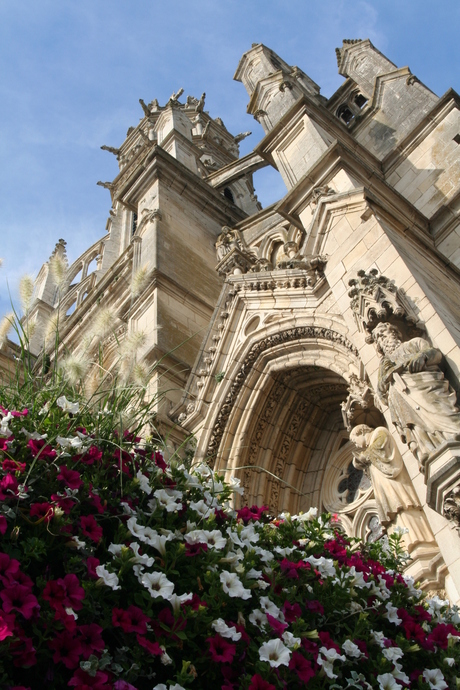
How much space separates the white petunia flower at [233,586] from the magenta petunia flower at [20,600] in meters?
0.97

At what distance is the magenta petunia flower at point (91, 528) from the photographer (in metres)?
3.27

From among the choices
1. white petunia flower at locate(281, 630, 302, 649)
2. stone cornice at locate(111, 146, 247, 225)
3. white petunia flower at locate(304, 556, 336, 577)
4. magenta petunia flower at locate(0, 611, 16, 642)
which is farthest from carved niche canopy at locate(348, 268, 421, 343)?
stone cornice at locate(111, 146, 247, 225)

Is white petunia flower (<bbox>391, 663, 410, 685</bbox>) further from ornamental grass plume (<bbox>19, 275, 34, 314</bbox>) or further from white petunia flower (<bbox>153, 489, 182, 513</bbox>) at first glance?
ornamental grass plume (<bbox>19, 275, 34, 314</bbox>)

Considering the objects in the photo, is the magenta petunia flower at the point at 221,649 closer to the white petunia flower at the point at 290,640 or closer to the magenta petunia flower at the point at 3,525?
the white petunia flower at the point at 290,640

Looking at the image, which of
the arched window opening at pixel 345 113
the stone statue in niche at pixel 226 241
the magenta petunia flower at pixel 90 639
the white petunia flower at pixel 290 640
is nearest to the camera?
the magenta petunia flower at pixel 90 639

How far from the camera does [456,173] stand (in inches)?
514

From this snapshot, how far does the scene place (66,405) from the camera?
399 cm

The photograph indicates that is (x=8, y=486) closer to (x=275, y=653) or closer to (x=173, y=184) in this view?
(x=275, y=653)

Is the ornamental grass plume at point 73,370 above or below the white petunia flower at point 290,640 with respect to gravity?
above

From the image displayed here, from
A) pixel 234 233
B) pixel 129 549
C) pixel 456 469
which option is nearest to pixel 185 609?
pixel 129 549

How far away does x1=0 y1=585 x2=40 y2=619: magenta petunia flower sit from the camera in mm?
2682

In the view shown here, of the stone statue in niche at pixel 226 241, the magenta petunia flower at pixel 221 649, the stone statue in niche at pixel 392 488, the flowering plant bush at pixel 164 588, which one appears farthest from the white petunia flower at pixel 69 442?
the stone statue in niche at pixel 226 241

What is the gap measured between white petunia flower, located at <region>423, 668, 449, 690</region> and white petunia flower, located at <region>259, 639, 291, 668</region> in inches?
36.7

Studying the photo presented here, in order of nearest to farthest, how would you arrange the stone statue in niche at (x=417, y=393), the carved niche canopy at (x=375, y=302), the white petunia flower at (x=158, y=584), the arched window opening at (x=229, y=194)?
the white petunia flower at (x=158, y=584), the stone statue in niche at (x=417, y=393), the carved niche canopy at (x=375, y=302), the arched window opening at (x=229, y=194)
